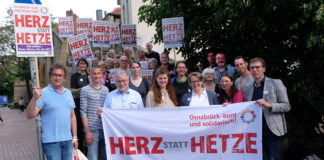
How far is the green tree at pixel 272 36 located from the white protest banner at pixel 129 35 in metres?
2.07

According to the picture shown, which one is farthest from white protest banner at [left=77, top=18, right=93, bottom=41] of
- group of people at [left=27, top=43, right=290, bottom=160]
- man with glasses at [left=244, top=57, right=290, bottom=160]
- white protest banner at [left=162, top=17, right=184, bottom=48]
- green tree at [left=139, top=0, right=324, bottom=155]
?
man with glasses at [left=244, top=57, right=290, bottom=160]

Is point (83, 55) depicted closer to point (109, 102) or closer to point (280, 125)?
point (109, 102)

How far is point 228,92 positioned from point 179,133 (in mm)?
1021

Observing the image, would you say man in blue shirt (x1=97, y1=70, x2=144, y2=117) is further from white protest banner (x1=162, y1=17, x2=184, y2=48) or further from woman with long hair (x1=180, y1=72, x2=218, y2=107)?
white protest banner (x1=162, y1=17, x2=184, y2=48)

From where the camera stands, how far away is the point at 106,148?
16.0 ft

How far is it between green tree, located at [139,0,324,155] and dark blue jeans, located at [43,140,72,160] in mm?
3785

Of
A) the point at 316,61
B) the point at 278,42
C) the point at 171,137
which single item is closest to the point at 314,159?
the point at 316,61

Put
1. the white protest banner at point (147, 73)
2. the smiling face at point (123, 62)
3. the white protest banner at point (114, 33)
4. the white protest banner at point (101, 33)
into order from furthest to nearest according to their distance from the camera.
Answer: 1. the white protest banner at point (114, 33)
2. the white protest banner at point (101, 33)
3. the white protest banner at point (147, 73)
4. the smiling face at point (123, 62)

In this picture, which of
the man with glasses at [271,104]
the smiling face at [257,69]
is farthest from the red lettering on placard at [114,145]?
the smiling face at [257,69]

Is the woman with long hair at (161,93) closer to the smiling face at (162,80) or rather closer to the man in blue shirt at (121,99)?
the smiling face at (162,80)

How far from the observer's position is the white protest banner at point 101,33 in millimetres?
11609

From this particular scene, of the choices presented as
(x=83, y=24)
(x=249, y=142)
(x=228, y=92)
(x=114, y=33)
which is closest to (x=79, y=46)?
(x=114, y=33)

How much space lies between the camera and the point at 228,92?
16.6ft

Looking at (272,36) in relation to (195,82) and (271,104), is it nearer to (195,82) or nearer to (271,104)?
(271,104)
